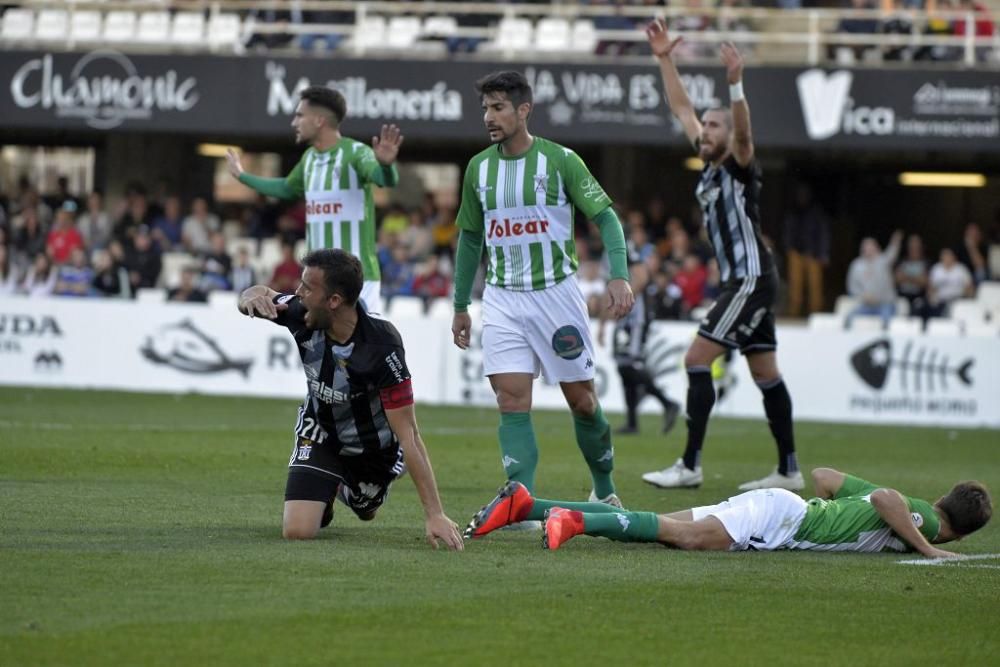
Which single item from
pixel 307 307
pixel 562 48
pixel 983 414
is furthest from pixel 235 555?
pixel 562 48

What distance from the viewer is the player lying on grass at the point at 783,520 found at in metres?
7.54

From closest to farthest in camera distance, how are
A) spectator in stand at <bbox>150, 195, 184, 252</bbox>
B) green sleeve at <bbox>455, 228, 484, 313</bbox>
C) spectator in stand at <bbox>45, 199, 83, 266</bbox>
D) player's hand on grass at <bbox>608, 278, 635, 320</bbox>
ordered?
player's hand on grass at <bbox>608, 278, 635, 320</bbox> → green sleeve at <bbox>455, 228, 484, 313</bbox> → spectator in stand at <bbox>45, 199, 83, 266</bbox> → spectator in stand at <bbox>150, 195, 184, 252</bbox>

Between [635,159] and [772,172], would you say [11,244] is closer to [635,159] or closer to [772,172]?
[635,159]

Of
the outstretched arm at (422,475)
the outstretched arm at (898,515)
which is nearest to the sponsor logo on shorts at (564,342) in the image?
the outstretched arm at (422,475)

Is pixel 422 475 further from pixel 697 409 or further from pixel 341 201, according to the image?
pixel 341 201

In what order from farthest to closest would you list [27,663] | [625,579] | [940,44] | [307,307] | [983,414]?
[940,44] < [983,414] < [307,307] < [625,579] < [27,663]

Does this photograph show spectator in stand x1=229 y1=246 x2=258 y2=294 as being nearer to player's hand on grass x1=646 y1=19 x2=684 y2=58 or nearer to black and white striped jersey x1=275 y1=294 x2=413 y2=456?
player's hand on grass x1=646 y1=19 x2=684 y2=58

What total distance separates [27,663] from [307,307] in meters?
2.71

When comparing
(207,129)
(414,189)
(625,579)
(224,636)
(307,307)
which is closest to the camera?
(224,636)

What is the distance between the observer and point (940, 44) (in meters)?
23.9

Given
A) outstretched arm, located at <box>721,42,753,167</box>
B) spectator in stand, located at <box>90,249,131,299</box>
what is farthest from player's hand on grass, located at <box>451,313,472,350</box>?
spectator in stand, located at <box>90,249,131,299</box>

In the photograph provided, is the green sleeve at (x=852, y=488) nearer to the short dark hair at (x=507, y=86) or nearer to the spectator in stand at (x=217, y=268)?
the short dark hair at (x=507, y=86)

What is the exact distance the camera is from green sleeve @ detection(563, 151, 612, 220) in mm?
8617

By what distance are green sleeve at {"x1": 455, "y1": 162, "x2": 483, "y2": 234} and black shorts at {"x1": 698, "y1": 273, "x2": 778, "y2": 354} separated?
2.61 m
